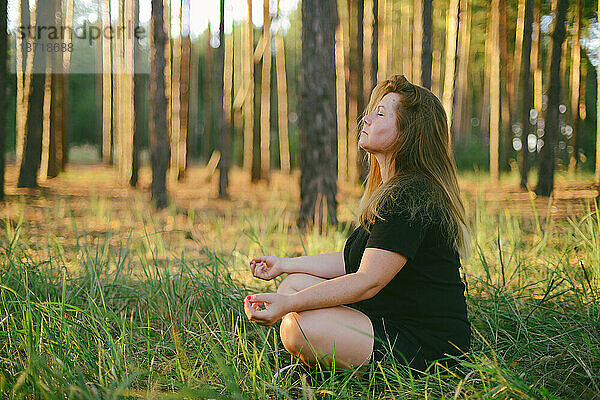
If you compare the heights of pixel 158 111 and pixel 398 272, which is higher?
pixel 158 111

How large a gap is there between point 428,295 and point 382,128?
2.11ft

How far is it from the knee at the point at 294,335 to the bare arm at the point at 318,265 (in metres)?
0.40

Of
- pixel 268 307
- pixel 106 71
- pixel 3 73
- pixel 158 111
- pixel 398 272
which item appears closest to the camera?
pixel 268 307

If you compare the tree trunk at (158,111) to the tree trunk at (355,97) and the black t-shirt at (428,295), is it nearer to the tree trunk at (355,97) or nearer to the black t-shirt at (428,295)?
the tree trunk at (355,97)

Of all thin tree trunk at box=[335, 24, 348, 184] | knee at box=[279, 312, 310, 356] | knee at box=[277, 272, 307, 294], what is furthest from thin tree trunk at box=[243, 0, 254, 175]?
knee at box=[279, 312, 310, 356]

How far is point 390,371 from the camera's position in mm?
2000

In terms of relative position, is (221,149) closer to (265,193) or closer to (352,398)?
(265,193)

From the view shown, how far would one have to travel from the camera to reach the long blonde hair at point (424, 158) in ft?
6.97

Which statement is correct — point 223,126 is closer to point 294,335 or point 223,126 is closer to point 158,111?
point 158,111

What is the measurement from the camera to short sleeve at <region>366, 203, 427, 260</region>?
6.48 feet

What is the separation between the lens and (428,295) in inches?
83.4

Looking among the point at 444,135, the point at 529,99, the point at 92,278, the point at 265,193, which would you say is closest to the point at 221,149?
the point at 265,193

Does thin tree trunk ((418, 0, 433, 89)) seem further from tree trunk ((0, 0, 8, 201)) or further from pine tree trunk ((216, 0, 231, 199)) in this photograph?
tree trunk ((0, 0, 8, 201))

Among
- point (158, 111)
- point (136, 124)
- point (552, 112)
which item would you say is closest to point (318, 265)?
point (158, 111)
